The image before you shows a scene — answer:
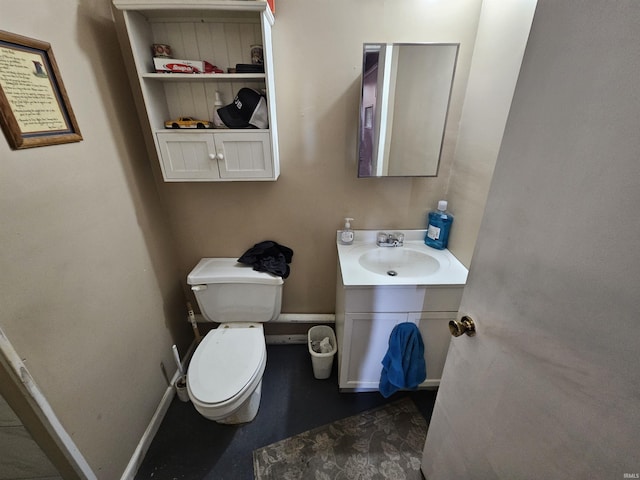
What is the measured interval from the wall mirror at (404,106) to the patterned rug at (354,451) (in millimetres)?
1302

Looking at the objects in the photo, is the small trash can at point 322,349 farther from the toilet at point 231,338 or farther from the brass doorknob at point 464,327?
the brass doorknob at point 464,327

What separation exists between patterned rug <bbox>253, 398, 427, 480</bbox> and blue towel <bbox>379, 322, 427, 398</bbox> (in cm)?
22

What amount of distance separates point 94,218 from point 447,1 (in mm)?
1690

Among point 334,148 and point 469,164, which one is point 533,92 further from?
point 334,148

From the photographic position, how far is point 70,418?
0.86 meters

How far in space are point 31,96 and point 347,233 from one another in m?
1.29

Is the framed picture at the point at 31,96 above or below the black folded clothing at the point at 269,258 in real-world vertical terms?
above

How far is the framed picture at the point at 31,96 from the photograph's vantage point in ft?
2.32

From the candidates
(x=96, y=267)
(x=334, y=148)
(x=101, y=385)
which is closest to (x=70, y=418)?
(x=101, y=385)

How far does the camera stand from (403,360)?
4.18 ft

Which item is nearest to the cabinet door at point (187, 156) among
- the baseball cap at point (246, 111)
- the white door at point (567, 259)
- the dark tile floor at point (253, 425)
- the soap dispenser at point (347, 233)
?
the baseball cap at point (246, 111)

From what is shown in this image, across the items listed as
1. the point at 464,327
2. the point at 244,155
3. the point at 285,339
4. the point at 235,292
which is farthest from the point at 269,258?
the point at 464,327

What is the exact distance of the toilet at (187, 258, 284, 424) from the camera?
1125mm

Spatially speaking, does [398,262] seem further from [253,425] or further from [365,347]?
[253,425]
